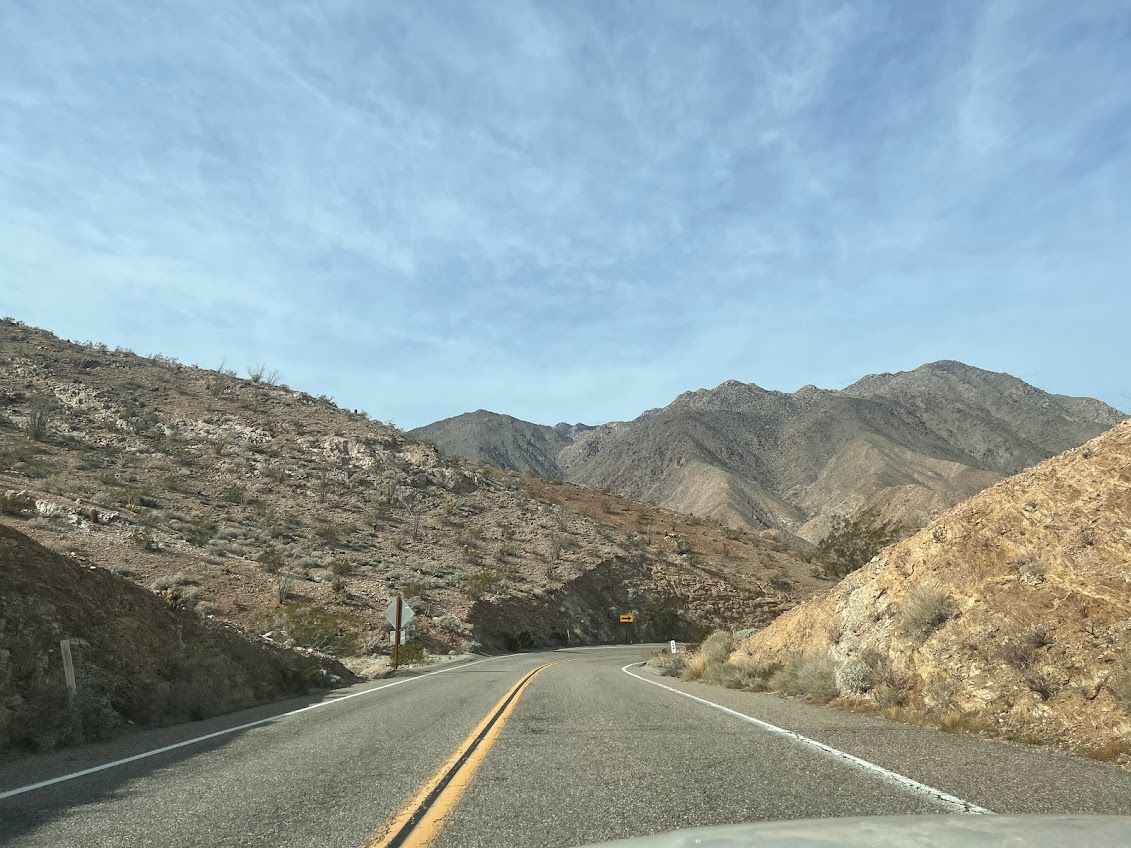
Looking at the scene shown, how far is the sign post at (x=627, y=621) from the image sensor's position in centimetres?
5166

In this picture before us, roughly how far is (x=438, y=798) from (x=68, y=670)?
7.94 metres

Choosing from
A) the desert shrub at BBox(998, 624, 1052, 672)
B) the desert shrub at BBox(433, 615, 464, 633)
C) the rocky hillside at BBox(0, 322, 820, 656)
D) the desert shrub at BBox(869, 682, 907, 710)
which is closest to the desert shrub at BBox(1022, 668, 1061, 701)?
the desert shrub at BBox(998, 624, 1052, 672)

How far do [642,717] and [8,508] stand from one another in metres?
31.1

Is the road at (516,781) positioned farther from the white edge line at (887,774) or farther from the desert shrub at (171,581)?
the desert shrub at (171,581)

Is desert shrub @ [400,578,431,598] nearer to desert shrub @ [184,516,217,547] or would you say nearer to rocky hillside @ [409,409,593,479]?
desert shrub @ [184,516,217,547]

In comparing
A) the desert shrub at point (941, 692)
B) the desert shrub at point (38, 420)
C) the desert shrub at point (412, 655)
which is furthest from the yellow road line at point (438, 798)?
the desert shrub at point (38, 420)

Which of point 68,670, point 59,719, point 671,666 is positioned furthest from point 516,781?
point 671,666

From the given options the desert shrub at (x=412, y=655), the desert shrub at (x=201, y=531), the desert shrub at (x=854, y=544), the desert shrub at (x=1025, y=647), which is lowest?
the desert shrub at (x=412, y=655)

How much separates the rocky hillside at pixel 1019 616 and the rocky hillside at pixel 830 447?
279 feet

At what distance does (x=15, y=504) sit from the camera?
30.3m

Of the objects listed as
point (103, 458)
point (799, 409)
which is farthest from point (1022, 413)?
point (103, 458)

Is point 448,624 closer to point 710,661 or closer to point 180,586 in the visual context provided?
point 180,586

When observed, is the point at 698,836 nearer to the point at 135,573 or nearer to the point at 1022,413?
the point at 135,573

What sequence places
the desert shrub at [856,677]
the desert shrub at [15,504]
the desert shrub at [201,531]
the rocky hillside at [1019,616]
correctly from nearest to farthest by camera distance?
the rocky hillside at [1019,616] < the desert shrub at [856,677] < the desert shrub at [15,504] < the desert shrub at [201,531]
